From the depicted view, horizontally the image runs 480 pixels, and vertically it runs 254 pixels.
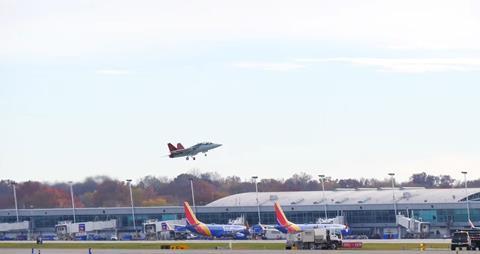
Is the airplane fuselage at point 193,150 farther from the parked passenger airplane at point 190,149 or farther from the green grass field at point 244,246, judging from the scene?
the green grass field at point 244,246

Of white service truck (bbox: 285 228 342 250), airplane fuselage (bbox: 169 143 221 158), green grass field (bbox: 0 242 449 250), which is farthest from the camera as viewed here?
airplane fuselage (bbox: 169 143 221 158)

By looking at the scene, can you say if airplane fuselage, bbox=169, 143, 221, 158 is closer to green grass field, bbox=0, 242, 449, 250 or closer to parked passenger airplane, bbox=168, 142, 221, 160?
parked passenger airplane, bbox=168, 142, 221, 160

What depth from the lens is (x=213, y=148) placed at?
192 m

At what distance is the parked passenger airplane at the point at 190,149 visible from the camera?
19088 cm

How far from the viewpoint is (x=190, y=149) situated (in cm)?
19112

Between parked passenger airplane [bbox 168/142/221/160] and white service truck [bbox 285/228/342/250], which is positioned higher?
parked passenger airplane [bbox 168/142/221/160]

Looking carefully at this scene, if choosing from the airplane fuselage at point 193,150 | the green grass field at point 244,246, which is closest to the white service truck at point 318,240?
the green grass field at point 244,246

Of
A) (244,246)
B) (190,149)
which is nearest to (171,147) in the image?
(190,149)

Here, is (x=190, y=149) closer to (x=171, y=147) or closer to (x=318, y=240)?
(x=171, y=147)

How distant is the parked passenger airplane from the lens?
19088 centimetres

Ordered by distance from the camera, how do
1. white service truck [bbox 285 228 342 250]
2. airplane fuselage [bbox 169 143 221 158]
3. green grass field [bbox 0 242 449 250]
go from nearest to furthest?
1. white service truck [bbox 285 228 342 250]
2. green grass field [bbox 0 242 449 250]
3. airplane fuselage [bbox 169 143 221 158]

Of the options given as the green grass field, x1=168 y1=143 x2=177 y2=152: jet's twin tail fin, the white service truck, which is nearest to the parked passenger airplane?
x1=168 y1=143 x2=177 y2=152: jet's twin tail fin

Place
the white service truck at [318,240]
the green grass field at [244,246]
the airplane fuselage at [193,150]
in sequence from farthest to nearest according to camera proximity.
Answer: the airplane fuselage at [193,150] < the green grass field at [244,246] < the white service truck at [318,240]

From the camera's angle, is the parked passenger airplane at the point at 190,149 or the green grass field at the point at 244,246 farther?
the parked passenger airplane at the point at 190,149
